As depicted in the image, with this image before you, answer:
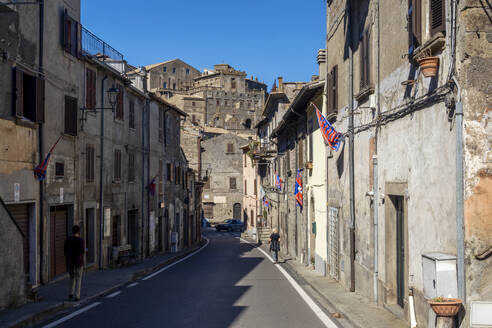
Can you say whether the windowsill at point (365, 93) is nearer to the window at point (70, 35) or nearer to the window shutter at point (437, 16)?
the window shutter at point (437, 16)

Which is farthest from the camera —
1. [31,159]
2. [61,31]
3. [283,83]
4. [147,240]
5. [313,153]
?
[283,83]

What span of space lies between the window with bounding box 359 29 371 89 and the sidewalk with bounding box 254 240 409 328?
189 inches

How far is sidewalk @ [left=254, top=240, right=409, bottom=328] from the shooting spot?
10.2m

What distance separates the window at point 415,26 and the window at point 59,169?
1165 centimetres

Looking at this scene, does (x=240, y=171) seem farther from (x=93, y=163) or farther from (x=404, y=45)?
(x=404, y=45)

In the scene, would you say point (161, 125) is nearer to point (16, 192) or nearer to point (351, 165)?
point (16, 192)

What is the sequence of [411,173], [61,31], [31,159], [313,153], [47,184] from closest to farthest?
[411,173] < [31,159] < [47,184] < [61,31] < [313,153]

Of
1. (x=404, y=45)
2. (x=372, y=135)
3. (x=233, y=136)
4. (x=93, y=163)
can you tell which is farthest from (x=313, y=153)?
(x=233, y=136)

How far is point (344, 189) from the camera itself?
51.8 ft

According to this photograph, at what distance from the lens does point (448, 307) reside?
7082 mm

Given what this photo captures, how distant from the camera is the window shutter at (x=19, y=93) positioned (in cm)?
1378

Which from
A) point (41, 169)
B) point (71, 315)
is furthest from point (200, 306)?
point (41, 169)

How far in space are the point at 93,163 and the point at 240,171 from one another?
5542 cm

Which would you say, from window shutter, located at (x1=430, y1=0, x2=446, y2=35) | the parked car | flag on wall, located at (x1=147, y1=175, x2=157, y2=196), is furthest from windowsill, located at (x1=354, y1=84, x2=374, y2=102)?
the parked car
